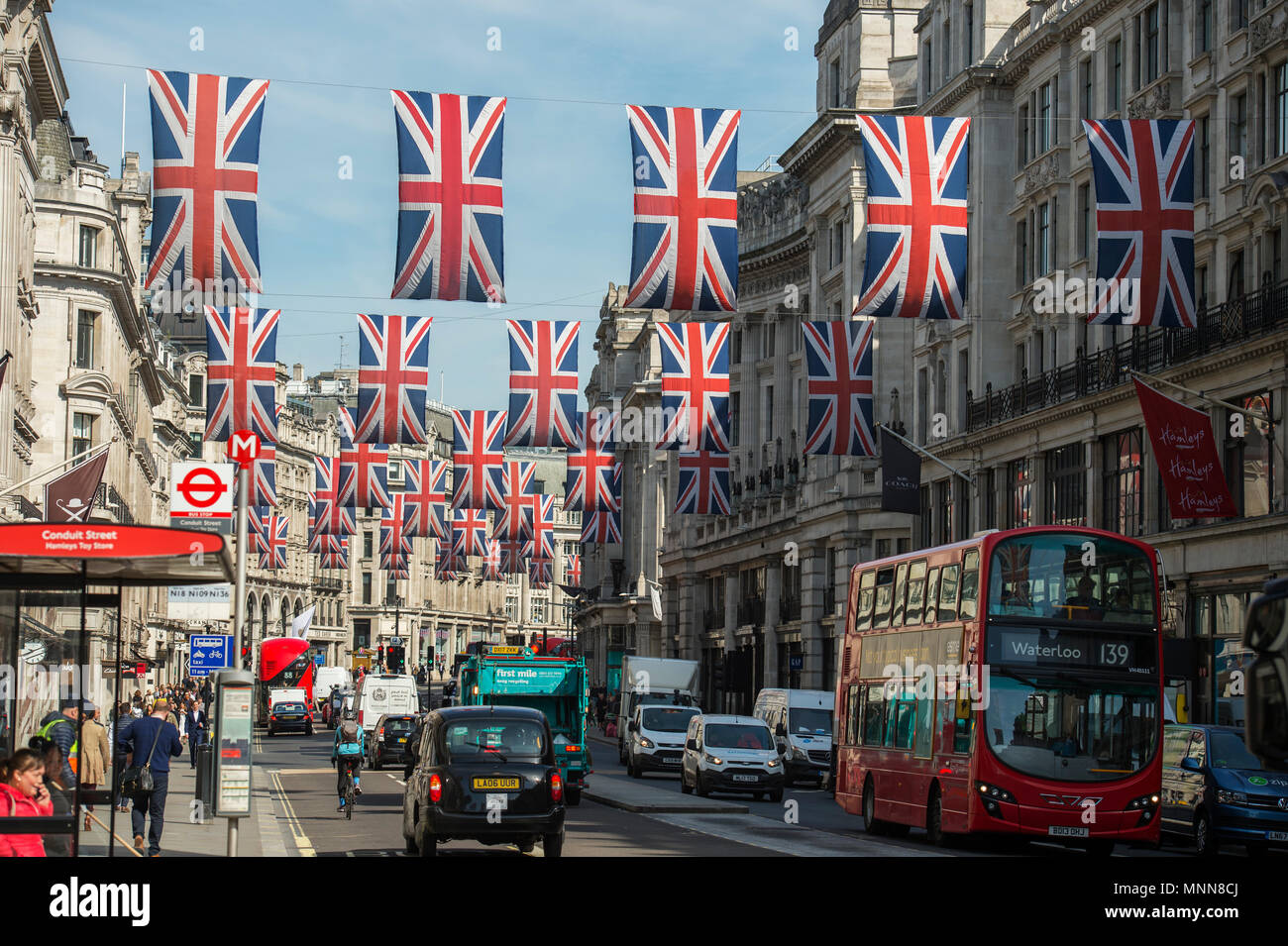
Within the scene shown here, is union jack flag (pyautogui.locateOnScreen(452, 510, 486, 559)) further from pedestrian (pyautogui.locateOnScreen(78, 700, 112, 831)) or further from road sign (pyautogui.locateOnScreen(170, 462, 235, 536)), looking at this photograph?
road sign (pyautogui.locateOnScreen(170, 462, 235, 536))

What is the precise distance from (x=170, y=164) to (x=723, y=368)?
77.2ft

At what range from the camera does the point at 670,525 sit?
95.1 metres

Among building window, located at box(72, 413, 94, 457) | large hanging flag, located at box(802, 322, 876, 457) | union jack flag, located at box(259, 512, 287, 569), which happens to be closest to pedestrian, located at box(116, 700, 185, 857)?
large hanging flag, located at box(802, 322, 876, 457)

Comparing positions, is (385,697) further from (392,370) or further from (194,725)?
(392,370)

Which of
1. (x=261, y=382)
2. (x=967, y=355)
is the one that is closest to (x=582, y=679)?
(x=261, y=382)

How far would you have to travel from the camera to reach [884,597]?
28719mm

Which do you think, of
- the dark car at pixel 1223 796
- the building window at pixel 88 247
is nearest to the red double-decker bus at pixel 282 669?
the building window at pixel 88 247

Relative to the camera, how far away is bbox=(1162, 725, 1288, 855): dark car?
2555 cm

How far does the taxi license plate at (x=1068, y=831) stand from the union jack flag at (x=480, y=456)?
114 ft

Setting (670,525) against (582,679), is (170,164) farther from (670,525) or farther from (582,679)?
(670,525)

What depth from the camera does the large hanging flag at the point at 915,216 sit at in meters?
29.7

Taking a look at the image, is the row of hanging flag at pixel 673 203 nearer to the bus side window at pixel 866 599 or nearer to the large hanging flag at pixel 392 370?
the bus side window at pixel 866 599

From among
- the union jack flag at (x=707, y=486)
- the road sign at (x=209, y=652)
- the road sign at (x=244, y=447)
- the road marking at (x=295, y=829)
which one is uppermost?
the union jack flag at (x=707, y=486)

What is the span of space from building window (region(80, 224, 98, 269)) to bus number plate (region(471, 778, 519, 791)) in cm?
5237
